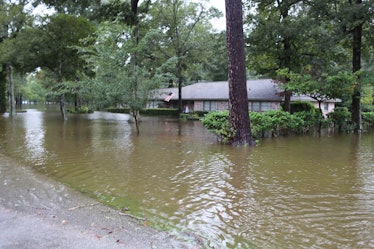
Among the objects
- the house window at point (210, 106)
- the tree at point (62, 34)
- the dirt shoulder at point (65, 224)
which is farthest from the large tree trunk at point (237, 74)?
the house window at point (210, 106)

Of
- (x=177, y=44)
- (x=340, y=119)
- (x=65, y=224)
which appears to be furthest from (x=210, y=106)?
(x=65, y=224)

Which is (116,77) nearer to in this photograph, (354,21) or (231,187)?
(231,187)

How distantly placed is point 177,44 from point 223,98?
6872 mm

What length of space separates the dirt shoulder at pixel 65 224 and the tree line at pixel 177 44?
7546 millimetres

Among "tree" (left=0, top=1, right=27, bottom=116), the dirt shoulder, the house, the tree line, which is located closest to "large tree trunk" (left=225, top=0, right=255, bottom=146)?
the tree line

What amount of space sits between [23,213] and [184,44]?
26554 mm

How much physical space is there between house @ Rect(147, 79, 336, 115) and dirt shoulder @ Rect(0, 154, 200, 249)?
20.5 meters

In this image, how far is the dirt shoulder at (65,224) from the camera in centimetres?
339

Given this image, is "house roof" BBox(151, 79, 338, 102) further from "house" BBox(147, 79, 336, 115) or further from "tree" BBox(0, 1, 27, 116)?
"tree" BBox(0, 1, 27, 116)

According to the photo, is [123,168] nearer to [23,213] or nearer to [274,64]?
[23,213]

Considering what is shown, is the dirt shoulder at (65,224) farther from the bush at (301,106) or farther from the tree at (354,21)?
the bush at (301,106)

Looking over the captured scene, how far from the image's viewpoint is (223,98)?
30.4 meters

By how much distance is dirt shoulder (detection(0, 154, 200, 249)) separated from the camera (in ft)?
11.1

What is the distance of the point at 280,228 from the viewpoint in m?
4.11
